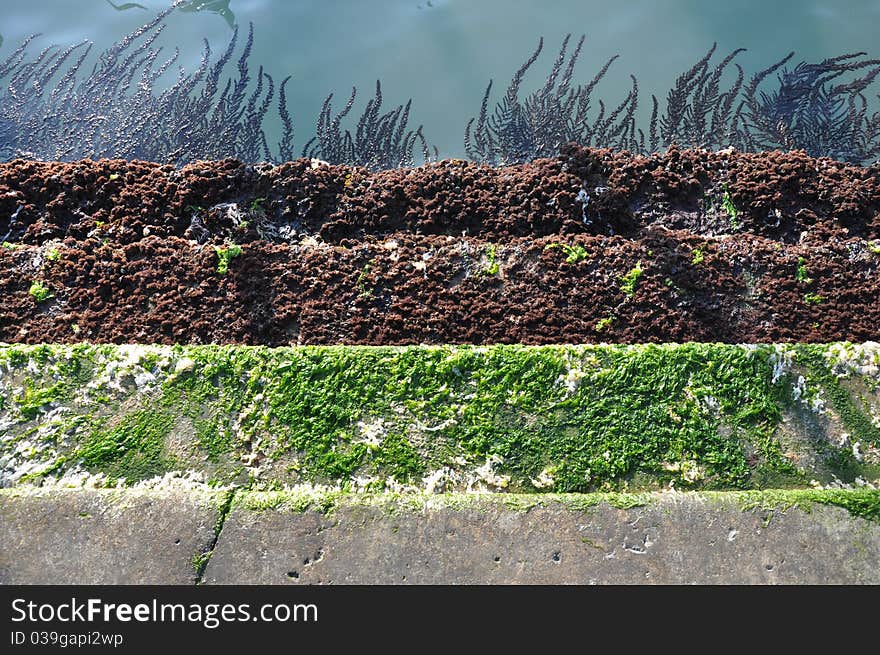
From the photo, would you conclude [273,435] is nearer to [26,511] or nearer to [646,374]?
[26,511]

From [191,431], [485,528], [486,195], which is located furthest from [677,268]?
[191,431]

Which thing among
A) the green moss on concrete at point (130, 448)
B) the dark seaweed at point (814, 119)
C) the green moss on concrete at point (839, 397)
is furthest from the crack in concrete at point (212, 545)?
the dark seaweed at point (814, 119)

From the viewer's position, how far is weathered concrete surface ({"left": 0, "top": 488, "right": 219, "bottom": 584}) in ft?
5.51

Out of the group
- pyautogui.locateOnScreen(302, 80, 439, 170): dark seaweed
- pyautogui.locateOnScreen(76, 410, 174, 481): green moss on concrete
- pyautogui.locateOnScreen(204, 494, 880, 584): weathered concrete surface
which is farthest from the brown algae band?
pyautogui.locateOnScreen(302, 80, 439, 170): dark seaweed

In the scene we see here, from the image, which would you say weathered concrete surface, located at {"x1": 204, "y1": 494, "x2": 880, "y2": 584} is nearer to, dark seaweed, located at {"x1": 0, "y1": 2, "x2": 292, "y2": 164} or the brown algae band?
the brown algae band

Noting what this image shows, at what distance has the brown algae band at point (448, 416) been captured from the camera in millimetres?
1849

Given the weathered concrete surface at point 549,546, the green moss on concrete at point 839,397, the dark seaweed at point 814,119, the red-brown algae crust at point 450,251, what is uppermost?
the dark seaweed at point 814,119

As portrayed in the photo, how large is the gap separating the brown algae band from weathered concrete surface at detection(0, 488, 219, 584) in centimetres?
9

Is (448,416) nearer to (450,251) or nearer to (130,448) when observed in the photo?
(450,251)

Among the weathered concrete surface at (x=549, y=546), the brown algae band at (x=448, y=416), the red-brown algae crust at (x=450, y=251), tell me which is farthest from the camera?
the red-brown algae crust at (x=450, y=251)

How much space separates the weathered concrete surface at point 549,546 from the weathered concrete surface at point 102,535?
102 millimetres

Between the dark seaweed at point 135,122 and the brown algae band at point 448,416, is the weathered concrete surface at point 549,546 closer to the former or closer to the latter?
the brown algae band at point 448,416

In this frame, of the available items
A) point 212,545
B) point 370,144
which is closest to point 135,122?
point 370,144

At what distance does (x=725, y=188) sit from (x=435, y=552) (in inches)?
71.7
